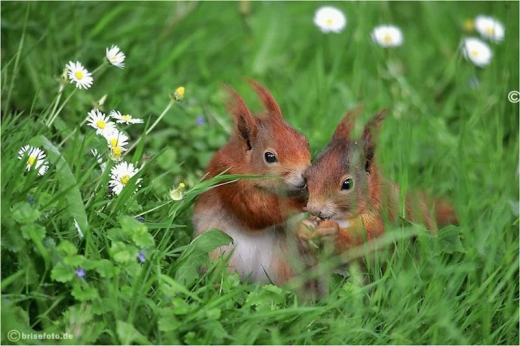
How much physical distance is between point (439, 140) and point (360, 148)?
156 cm

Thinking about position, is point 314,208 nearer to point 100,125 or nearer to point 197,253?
point 197,253

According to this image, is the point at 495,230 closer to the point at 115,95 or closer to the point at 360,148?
the point at 360,148

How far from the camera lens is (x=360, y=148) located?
3.74m

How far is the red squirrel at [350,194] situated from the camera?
3.62 metres

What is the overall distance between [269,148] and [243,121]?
0.20 meters

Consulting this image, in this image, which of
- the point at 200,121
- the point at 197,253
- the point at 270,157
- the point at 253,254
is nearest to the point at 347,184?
the point at 270,157

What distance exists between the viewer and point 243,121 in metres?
3.83

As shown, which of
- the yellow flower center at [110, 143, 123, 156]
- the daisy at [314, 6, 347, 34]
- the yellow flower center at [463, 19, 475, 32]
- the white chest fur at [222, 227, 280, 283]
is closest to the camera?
the yellow flower center at [110, 143, 123, 156]

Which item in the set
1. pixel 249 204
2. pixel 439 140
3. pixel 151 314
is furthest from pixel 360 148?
pixel 439 140

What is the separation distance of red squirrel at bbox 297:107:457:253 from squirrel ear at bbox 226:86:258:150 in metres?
0.31

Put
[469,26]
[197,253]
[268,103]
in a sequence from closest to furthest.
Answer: [197,253], [268,103], [469,26]

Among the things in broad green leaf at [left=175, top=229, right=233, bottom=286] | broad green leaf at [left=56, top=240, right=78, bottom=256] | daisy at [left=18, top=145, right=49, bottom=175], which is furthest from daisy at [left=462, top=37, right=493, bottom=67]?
broad green leaf at [left=56, top=240, right=78, bottom=256]

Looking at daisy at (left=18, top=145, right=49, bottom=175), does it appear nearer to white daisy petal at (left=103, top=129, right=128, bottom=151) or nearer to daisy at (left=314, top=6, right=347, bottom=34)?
white daisy petal at (left=103, top=129, right=128, bottom=151)

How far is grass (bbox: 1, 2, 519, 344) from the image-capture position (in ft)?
10.3
